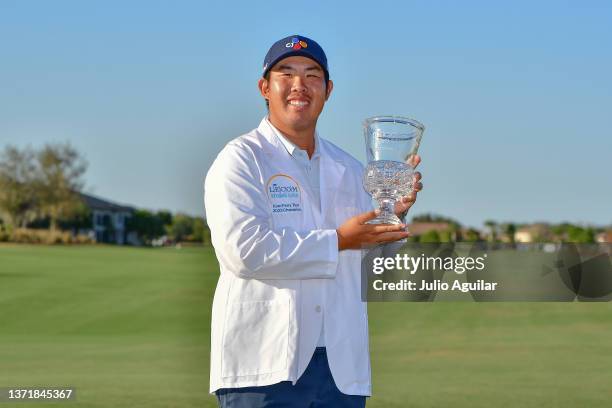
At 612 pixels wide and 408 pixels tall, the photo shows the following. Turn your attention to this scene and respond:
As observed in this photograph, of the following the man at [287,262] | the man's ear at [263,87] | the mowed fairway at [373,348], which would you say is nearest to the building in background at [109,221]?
the mowed fairway at [373,348]

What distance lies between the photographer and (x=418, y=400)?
10344 mm

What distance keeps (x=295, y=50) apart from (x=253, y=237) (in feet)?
3.15

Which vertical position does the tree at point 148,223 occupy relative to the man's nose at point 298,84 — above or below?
above

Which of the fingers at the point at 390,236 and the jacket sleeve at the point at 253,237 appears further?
the fingers at the point at 390,236

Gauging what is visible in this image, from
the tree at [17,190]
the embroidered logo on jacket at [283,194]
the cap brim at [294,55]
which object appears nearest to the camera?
the embroidered logo on jacket at [283,194]

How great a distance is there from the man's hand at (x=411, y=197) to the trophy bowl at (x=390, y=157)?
0.06ft

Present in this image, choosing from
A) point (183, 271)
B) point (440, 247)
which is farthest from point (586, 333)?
Answer: point (183, 271)

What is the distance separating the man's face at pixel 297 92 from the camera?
4062 millimetres

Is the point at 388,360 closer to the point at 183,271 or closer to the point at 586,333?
the point at 586,333

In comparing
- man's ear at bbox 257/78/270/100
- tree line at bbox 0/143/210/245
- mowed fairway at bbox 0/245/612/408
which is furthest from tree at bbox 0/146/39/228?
man's ear at bbox 257/78/270/100

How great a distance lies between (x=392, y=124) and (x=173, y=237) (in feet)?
313

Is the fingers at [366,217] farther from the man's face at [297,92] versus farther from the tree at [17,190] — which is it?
the tree at [17,190]

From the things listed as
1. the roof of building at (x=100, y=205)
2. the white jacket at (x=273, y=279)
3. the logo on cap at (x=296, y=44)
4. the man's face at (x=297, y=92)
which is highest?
the roof of building at (x=100, y=205)

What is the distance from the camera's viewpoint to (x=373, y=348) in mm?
16344
